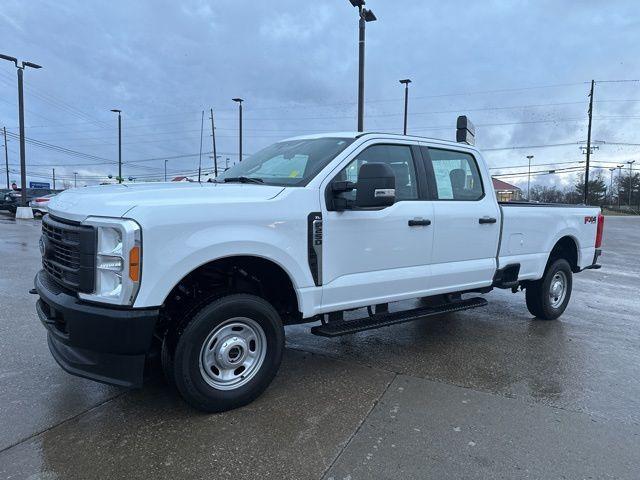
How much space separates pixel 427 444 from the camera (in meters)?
3.16

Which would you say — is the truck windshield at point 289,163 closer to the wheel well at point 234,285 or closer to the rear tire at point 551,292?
the wheel well at point 234,285

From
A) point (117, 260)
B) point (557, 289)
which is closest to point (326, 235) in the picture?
point (117, 260)

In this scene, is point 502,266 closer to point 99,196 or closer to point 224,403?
point 224,403

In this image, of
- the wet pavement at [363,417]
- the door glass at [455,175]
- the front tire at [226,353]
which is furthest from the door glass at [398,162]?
the wet pavement at [363,417]

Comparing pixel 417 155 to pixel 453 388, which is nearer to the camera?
pixel 453 388

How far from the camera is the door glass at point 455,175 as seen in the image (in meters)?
4.97

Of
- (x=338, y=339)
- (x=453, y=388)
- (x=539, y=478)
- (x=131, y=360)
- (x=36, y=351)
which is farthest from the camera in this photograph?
(x=338, y=339)

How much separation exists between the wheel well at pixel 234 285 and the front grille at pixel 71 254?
536 mm

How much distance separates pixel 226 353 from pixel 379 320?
4.81 feet

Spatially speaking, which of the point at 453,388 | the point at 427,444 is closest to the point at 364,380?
the point at 453,388

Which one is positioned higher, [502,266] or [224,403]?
[502,266]

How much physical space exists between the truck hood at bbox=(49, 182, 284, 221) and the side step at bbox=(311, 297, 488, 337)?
1.17 m

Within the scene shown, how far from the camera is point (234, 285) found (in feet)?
12.3

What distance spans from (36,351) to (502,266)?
4742mm
